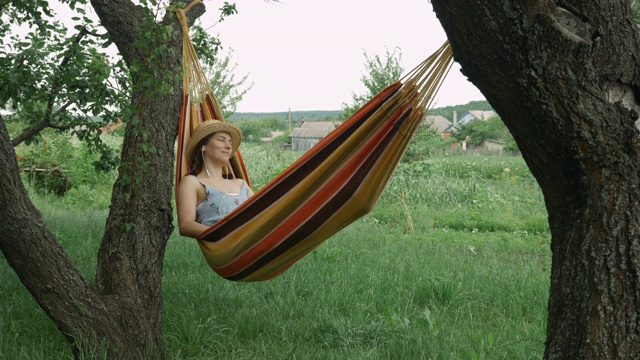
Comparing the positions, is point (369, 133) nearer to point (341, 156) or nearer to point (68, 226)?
point (341, 156)

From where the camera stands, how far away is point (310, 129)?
33375mm

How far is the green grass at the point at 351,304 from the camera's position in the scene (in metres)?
2.62

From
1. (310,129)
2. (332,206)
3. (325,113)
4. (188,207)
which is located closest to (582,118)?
(332,206)

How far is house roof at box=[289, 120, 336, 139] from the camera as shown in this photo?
32250 mm

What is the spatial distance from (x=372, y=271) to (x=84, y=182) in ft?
19.3

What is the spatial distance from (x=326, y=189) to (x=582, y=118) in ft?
2.93

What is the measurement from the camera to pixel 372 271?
3799mm

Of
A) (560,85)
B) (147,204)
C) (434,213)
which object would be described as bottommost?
(434,213)

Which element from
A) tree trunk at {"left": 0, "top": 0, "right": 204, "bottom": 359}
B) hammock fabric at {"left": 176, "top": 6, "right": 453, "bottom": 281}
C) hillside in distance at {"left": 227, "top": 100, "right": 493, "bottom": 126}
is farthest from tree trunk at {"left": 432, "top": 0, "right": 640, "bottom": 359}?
hillside in distance at {"left": 227, "top": 100, "right": 493, "bottom": 126}

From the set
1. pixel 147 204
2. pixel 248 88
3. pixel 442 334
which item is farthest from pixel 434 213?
pixel 248 88

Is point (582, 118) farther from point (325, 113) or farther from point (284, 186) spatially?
point (325, 113)

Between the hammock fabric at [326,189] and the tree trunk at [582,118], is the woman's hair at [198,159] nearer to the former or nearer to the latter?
the hammock fabric at [326,189]

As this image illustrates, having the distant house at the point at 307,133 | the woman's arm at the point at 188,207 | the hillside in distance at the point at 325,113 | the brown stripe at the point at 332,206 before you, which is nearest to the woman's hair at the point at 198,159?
the woman's arm at the point at 188,207

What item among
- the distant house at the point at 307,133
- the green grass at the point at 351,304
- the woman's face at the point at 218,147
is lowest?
the green grass at the point at 351,304
